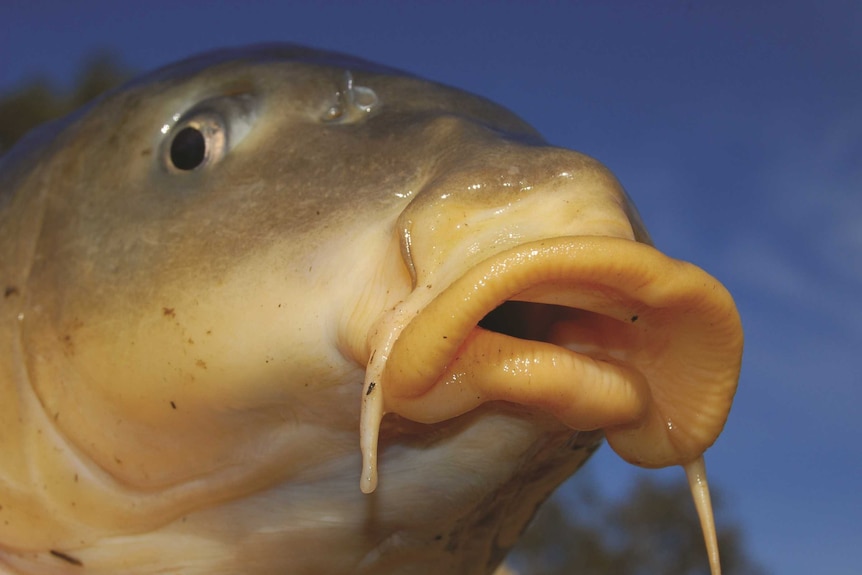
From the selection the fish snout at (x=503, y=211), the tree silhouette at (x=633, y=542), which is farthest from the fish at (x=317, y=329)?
the tree silhouette at (x=633, y=542)

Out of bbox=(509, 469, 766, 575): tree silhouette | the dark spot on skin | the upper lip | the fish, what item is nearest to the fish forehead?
the fish

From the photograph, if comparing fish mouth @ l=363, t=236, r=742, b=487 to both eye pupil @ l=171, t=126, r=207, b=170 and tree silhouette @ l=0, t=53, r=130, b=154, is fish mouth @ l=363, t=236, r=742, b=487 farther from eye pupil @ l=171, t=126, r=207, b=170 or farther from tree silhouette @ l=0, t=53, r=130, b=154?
tree silhouette @ l=0, t=53, r=130, b=154

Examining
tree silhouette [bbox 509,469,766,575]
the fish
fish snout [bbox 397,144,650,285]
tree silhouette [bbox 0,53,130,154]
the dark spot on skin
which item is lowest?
tree silhouette [bbox 509,469,766,575]

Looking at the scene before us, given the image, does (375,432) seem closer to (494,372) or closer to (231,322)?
(494,372)

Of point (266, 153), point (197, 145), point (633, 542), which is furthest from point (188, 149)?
point (633, 542)

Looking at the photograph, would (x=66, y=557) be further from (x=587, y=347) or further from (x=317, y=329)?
(x=587, y=347)

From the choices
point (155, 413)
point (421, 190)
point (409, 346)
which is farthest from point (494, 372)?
point (155, 413)

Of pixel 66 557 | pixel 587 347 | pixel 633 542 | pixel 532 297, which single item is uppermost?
pixel 532 297
